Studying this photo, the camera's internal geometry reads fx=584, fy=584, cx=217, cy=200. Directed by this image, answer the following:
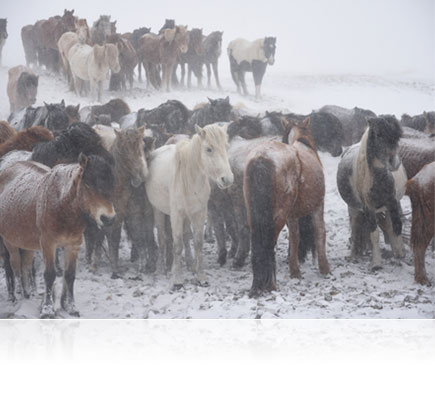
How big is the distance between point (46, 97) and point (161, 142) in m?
1.01

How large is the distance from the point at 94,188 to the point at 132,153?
0.81 meters

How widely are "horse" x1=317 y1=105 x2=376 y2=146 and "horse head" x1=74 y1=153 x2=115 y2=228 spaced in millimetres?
2045

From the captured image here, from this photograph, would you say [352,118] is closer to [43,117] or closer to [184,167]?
[184,167]

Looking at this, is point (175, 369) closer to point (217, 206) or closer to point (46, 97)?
point (217, 206)

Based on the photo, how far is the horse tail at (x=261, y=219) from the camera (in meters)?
4.18

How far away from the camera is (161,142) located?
488 centimetres

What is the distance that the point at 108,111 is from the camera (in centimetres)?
478

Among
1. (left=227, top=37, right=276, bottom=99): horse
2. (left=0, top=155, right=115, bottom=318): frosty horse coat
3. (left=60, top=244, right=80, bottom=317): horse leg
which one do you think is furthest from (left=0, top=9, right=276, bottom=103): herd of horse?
(left=60, top=244, right=80, bottom=317): horse leg

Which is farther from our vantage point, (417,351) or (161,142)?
(161,142)

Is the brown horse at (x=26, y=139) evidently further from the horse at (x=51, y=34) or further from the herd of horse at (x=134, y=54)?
the horse at (x=51, y=34)

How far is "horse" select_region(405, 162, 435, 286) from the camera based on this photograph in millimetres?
4500

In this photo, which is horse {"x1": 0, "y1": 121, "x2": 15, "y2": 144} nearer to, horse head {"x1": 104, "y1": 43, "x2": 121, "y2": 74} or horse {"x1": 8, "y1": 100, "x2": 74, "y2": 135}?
horse {"x1": 8, "y1": 100, "x2": 74, "y2": 135}

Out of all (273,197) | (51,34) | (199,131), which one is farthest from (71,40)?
(273,197)

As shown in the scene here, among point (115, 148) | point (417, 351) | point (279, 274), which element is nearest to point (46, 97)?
point (115, 148)
